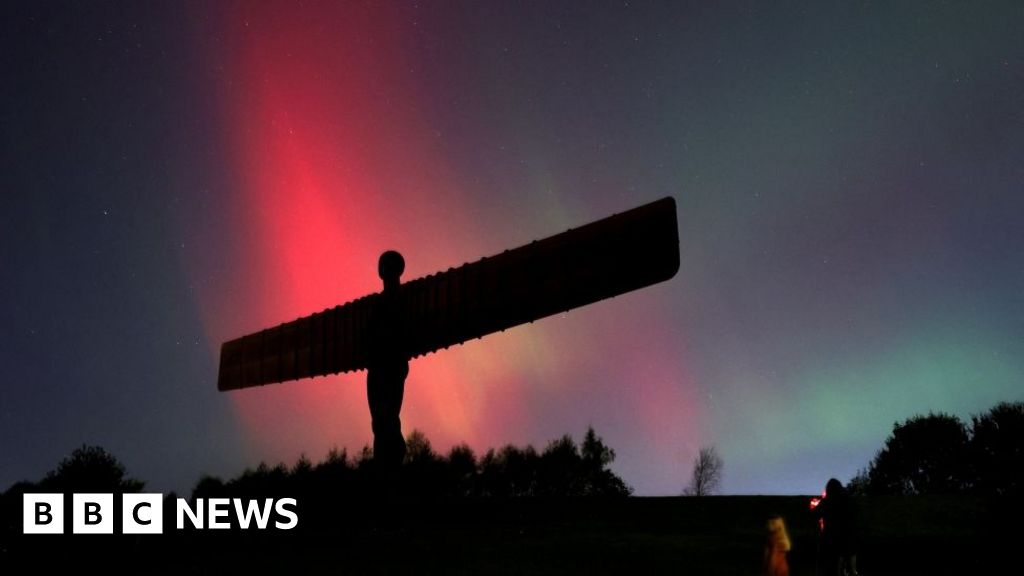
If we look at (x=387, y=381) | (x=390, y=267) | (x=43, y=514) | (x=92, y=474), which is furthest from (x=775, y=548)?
(x=92, y=474)

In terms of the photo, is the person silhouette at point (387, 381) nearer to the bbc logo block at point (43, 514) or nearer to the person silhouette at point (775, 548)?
the person silhouette at point (775, 548)

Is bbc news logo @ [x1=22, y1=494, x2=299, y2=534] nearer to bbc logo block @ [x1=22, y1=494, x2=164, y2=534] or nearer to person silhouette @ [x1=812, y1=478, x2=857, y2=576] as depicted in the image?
bbc logo block @ [x1=22, y1=494, x2=164, y2=534]

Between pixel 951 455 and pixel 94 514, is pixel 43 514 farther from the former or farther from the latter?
pixel 951 455

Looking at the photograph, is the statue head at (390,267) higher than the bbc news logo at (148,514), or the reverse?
the statue head at (390,267)

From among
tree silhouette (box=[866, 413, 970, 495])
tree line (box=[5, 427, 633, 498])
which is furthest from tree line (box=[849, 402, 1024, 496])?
tree line (box=[5, 427, 633, 498])

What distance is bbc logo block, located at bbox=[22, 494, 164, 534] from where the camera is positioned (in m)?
14.9

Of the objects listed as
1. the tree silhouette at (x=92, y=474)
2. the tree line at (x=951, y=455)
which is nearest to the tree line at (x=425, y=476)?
the tree silhouette at (x=92, y=474)

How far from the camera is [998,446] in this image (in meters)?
61.4

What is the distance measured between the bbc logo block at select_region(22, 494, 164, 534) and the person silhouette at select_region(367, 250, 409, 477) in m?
6.36

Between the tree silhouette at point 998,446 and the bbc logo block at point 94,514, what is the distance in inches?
2445

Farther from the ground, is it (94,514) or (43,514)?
(43,514)

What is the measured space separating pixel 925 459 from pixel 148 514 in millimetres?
68722

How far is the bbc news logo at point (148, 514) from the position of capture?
587 inches

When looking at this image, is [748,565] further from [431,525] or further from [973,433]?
[973,433]
